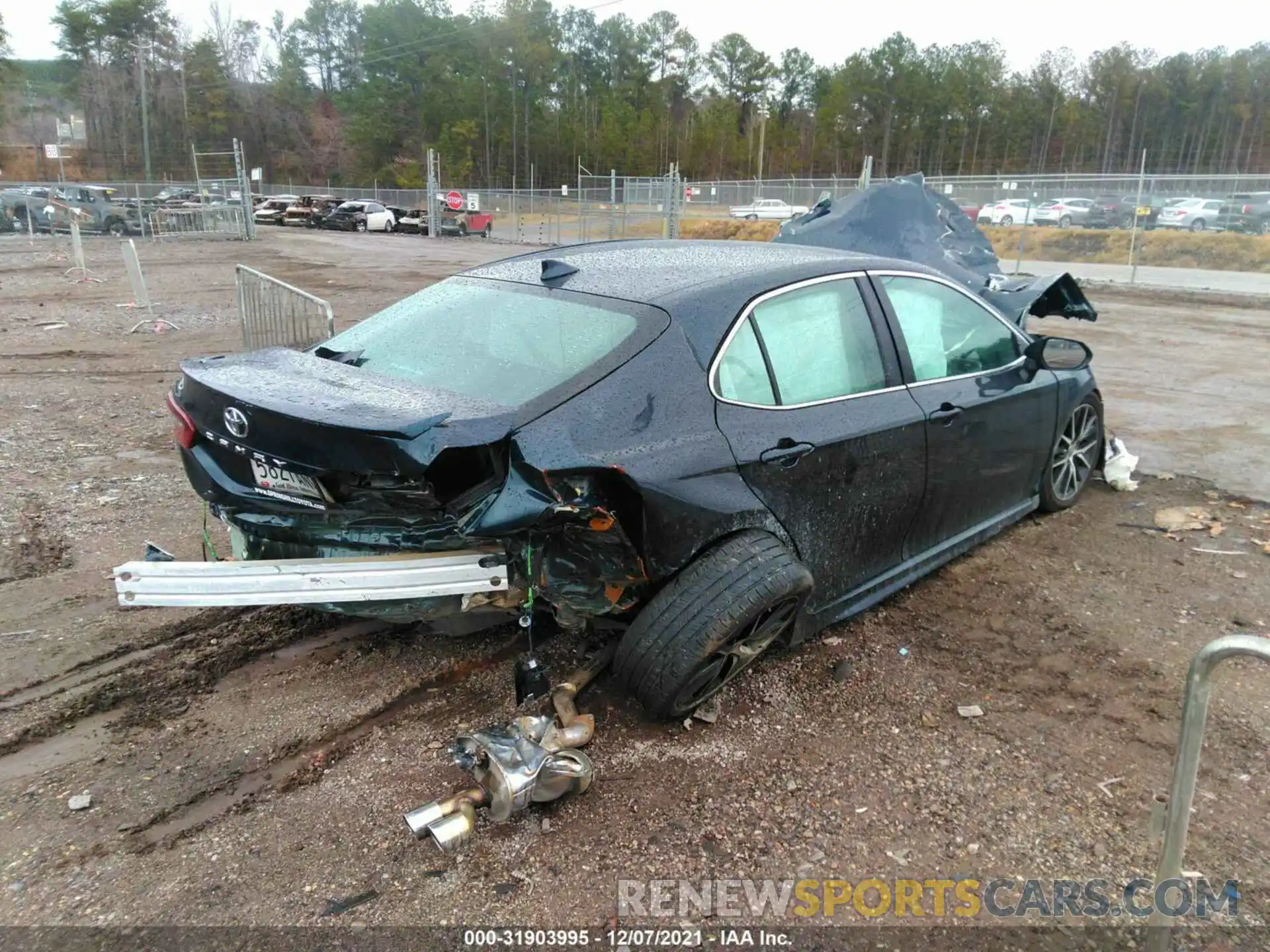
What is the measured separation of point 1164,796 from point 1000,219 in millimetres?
23932

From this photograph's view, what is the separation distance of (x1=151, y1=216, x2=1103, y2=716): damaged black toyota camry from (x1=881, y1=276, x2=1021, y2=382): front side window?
1.1 inches

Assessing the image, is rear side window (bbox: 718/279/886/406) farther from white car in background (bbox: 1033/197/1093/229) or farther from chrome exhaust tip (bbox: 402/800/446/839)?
white car in background (bbox: 1033/197/1093/229)

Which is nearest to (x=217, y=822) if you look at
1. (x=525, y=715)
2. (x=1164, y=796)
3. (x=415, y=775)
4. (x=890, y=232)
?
(x=415, y=775)

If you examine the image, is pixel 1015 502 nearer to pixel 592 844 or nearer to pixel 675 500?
pixel 675 500

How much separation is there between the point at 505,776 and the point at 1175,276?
2177 cm

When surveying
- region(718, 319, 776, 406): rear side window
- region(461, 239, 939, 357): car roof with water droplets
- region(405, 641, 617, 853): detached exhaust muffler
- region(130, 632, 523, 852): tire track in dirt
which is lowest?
region(130, 632, 523, 852): tire track in dirt

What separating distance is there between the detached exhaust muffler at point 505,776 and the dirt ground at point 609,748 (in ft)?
0.21

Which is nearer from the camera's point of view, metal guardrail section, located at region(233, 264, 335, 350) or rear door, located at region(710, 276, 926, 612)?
rear door, located at region(710, 276, 926, 612)

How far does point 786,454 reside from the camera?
3170 millimetres

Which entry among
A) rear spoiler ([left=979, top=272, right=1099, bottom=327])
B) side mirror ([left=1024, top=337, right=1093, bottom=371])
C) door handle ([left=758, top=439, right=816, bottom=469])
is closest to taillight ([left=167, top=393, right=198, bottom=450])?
door handle ([left=758, top=439, right=816, bottom=469])

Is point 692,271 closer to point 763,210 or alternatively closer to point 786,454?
point 786,454

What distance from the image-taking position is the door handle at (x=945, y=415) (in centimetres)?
376

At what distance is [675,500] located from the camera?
9.39 feet

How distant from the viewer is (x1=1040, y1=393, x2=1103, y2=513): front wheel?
4965mm
